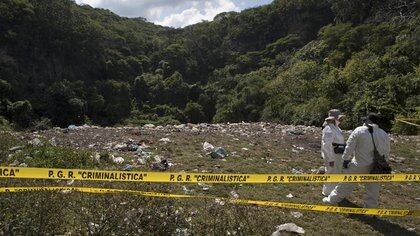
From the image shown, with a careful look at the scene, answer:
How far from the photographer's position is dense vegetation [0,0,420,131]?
90.1ft

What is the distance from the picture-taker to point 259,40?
8662 centimetres

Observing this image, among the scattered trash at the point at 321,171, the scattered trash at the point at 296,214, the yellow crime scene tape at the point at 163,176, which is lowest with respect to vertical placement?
the scattered trash at the point at 321,171

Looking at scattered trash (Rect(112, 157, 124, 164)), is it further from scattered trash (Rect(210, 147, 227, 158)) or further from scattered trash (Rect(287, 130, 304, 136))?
scattered trash (Rect(287, 130, 304, 136))

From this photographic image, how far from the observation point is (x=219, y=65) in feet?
283

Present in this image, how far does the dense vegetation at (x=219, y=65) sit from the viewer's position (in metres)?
27.5

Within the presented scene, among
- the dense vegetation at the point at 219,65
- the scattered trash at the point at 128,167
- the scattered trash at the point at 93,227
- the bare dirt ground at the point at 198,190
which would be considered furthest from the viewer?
the dense vegetation at the point at 219,65

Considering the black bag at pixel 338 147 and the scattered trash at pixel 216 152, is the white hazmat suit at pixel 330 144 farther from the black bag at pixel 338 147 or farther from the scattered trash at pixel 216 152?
Result: the scattered trash at pixel 216 152

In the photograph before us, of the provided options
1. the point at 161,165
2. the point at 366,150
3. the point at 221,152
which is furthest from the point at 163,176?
the point at 221,152

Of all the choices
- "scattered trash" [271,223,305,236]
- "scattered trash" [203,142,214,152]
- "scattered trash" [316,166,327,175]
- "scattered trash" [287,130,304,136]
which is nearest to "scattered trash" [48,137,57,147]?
"scattered trash" [203,142,214,152]

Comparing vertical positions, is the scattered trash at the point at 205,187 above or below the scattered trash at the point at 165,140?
below

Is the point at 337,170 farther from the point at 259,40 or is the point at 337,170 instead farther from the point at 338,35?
the point at 259,40

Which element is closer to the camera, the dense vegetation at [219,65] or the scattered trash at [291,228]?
the scattered trash at [291,228]

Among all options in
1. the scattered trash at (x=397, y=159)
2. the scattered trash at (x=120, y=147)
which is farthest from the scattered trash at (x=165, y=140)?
the scattered trash at (x=397, y=159)

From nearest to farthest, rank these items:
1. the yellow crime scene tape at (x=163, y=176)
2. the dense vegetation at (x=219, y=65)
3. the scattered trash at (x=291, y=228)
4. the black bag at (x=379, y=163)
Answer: the yellow crime scene tape at (x=163, y=176) < the scattered trash at (x=291, y=228) < the black bag at (x=379, y=163) < the dense vegetation at (x=219, y=65)
